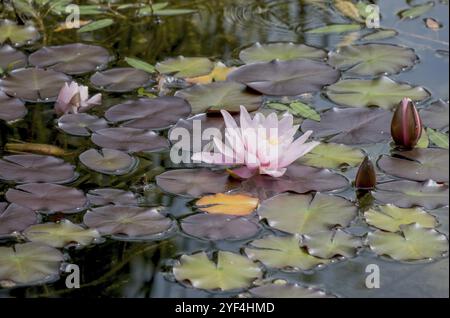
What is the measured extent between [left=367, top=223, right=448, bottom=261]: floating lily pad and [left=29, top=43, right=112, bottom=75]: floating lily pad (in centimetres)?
133

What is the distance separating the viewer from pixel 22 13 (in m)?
3.84

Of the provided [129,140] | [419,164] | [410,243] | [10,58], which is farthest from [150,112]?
[410,243]

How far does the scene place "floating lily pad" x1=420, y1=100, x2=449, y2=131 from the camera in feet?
9.75

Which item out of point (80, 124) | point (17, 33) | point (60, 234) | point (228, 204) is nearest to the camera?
point (60, 234)

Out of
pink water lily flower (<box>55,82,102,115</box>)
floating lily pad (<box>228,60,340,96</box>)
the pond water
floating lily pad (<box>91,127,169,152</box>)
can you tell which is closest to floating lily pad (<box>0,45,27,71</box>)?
the pond water

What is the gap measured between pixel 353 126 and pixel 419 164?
266 mm

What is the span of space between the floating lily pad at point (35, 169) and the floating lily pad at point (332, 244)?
693 millimetres

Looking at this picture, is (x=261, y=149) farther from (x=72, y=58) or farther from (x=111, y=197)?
(x=72, y=58)

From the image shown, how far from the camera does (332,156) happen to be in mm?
2779

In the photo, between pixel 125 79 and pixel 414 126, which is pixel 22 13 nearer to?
pixel 125 79

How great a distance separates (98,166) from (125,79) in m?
0.60

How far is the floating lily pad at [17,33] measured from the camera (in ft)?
11.8

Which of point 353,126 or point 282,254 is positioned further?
point 353,126

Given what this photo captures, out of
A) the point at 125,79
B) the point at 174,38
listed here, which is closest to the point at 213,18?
the point at 174,38
